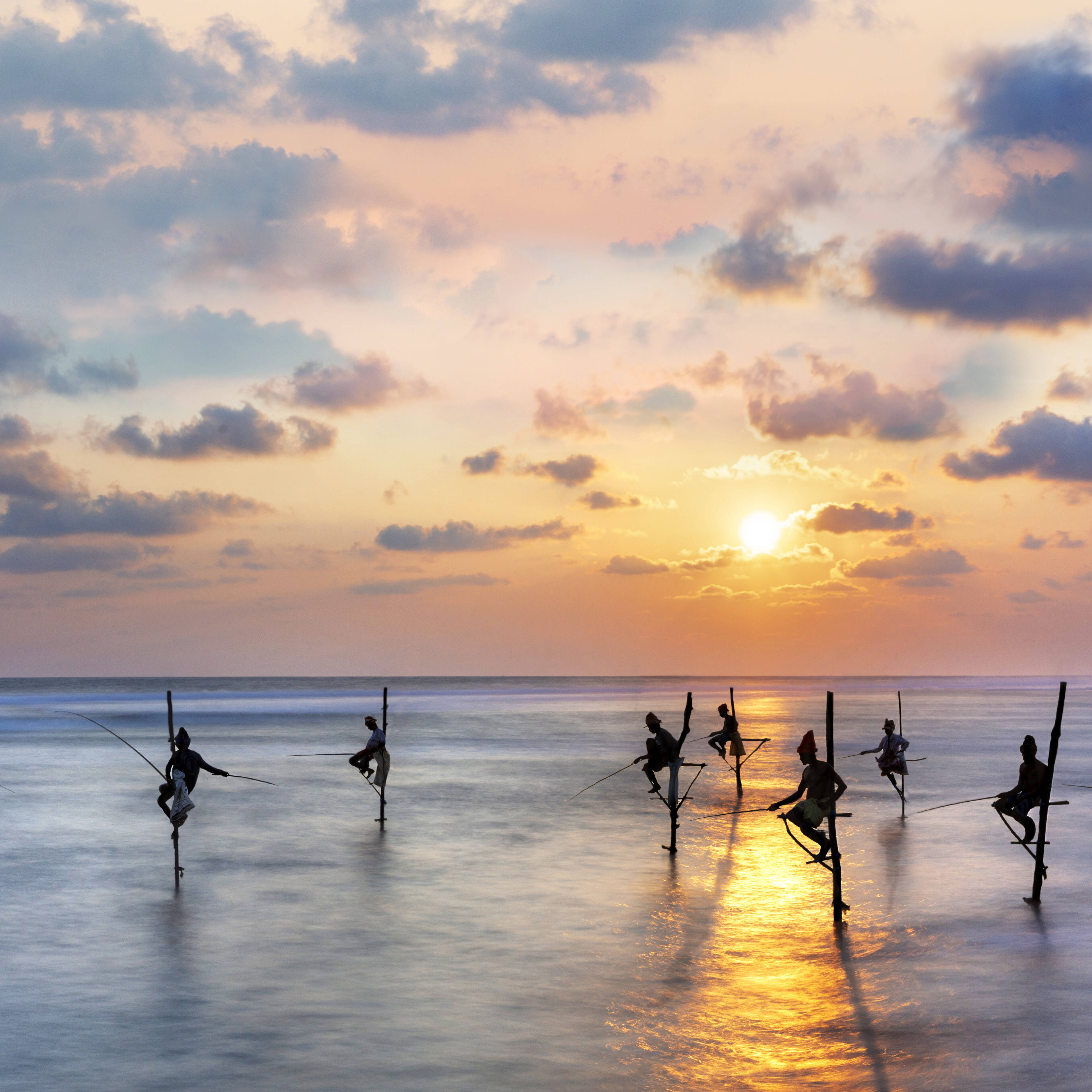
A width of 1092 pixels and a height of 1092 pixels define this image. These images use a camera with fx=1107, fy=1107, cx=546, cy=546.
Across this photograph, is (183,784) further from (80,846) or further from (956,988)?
(956,988)

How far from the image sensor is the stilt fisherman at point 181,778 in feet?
74.0

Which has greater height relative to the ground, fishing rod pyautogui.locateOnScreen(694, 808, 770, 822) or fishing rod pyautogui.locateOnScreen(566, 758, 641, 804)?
fishing rod pyautogui.locateOnScreen(694, 808, 770, 822)

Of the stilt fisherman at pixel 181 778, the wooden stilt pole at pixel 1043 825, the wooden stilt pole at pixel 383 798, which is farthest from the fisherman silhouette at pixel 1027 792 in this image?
the wooden stilt pole at pixel 383 798

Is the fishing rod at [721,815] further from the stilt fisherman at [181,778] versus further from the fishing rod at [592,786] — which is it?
the stilt fisherman at [181,778]

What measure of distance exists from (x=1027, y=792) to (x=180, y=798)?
1670 centimetres

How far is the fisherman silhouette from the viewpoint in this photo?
20594 mm

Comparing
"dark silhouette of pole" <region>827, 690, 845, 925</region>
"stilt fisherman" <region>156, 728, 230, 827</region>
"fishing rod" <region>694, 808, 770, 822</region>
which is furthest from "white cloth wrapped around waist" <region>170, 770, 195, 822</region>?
"fishing rod" <region>694, 808, 770, 822</region>

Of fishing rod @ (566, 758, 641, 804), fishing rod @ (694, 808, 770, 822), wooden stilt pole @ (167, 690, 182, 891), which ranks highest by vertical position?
wooden stilt pole @ (167, 690, 182, 891)

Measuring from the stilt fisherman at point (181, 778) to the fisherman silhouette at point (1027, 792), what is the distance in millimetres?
15358

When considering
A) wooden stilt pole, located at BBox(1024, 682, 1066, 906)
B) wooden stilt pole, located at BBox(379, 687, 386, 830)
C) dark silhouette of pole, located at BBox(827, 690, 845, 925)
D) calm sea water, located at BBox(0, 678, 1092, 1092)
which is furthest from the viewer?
wooden stilt pole, located at BBox(379, 687, 386, 830)

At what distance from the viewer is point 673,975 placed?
16.5m

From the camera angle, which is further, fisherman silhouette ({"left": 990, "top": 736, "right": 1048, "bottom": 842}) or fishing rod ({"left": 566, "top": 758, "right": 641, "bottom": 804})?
fishing rod ({"left": 566, "top": 758, "right": 641, "bottom": 804})

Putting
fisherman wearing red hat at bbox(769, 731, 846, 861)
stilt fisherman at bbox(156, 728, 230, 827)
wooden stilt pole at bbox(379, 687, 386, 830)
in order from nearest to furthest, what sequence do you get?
fisherman wearing red hat at bbox(769, 731, 846, 861), stilt fisherman at bbox(156, 728, 230, 827), wooden stilt pole at bbox(379, 687, 386, 830)

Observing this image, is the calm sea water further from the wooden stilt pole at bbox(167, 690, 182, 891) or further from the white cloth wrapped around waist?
the white cloth wrapped around waist
